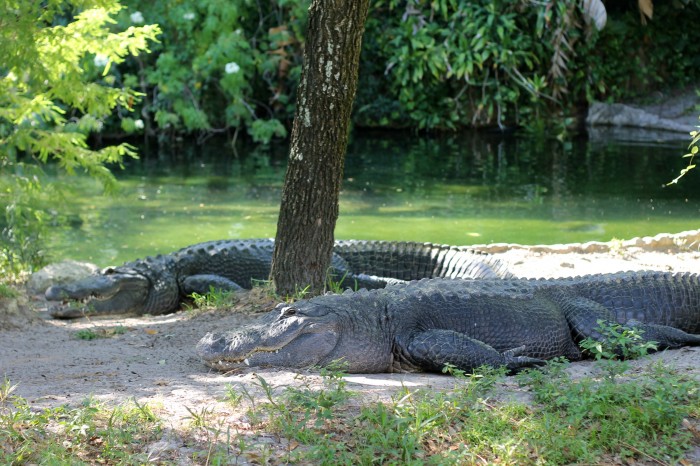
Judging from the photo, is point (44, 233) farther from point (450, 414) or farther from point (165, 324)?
point (450, 414)

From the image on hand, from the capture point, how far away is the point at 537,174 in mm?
16000

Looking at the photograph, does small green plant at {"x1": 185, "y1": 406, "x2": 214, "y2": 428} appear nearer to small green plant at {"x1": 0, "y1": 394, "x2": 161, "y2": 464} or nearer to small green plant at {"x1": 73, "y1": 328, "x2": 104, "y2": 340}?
small green plant at {"x1": 0, "y1": 394, "x2": 161, "y2": 464}

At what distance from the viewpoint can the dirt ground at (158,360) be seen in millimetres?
4281

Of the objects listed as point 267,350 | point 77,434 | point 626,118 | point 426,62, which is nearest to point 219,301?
point 267,350

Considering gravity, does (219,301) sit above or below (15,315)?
above

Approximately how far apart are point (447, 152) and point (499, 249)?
9.62m

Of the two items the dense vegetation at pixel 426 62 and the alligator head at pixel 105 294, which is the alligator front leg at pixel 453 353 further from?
the dense vegetation at pixel 426 62

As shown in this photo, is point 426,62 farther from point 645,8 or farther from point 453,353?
point 453,353

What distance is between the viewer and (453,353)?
4973 mm

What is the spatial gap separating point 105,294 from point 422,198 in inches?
250

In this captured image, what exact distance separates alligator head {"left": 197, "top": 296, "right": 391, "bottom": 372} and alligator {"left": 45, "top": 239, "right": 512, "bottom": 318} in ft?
10.7

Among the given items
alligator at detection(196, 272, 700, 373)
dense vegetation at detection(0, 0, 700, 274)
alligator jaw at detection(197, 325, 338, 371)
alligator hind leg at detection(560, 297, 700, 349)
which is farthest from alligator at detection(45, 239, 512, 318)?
dense vegetation at detection(0, 0, 700, 274)

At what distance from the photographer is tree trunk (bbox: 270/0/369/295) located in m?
6.11

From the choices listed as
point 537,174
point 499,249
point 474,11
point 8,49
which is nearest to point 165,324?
point 8,49
